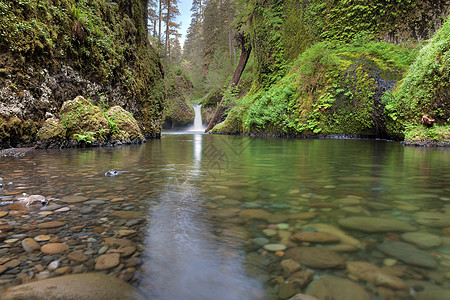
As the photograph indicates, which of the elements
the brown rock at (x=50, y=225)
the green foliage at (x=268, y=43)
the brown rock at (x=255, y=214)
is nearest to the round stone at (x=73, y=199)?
the brown rock at (x=50, y=225)

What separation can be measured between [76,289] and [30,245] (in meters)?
0.65

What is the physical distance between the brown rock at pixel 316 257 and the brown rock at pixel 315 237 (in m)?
0.11

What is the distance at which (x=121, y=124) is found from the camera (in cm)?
955

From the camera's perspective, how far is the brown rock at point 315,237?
4.89 feet

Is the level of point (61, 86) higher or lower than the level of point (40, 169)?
higher

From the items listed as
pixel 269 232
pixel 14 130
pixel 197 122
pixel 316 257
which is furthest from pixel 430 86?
pixel 197 122

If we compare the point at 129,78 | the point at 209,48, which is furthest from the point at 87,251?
the point at 209,48

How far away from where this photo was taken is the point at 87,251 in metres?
1.38

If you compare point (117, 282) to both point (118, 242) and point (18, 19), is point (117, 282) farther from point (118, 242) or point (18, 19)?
point (18, 19)

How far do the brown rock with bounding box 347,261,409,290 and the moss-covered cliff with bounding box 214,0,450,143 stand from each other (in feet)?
28.7

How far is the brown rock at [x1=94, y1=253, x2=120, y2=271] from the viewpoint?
123cm

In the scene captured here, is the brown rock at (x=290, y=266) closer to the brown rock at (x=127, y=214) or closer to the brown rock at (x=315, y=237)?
the brown rock at (x=315, y=237)

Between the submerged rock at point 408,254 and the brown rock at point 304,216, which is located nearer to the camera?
the submerged rock at point 408,254

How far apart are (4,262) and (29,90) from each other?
24.9ft
